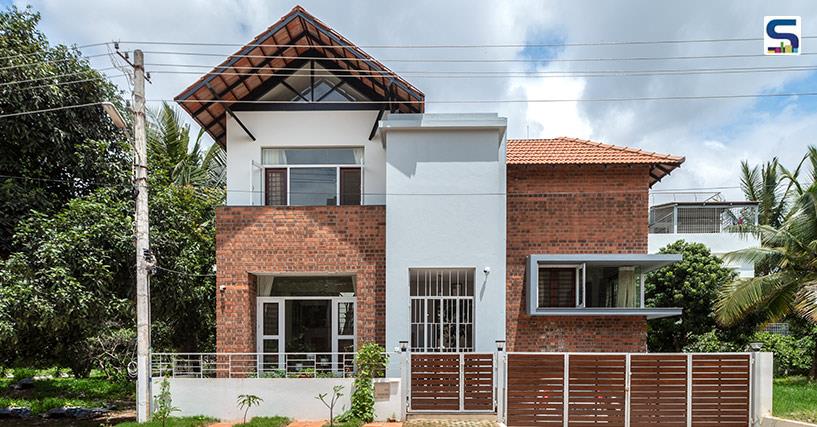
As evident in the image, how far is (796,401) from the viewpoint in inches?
469

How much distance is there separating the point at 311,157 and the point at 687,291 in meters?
12.1

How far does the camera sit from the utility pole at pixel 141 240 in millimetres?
11289

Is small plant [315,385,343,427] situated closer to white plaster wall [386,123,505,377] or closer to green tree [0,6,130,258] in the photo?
white plaster wall [386,123,505,377]

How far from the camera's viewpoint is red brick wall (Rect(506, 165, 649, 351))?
12977 mm

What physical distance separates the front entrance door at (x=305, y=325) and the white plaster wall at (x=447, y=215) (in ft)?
6.44

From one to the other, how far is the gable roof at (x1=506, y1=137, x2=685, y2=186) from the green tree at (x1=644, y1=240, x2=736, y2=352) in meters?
4.76

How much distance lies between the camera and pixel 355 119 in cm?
1382

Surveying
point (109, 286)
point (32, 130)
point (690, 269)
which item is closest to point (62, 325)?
point (109, 286)

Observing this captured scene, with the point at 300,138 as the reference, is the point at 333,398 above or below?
below

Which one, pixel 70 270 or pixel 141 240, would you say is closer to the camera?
pixel 141 240

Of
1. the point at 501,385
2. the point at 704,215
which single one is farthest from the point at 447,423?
the point at 704,215

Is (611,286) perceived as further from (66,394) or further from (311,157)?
(66,394)

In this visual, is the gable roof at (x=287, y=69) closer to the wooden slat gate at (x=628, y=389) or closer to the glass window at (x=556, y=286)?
the glass window at (x=556, y=286)

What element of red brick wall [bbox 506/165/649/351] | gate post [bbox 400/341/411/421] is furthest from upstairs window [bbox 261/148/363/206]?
gate post [bbox 400/341/411/421]
